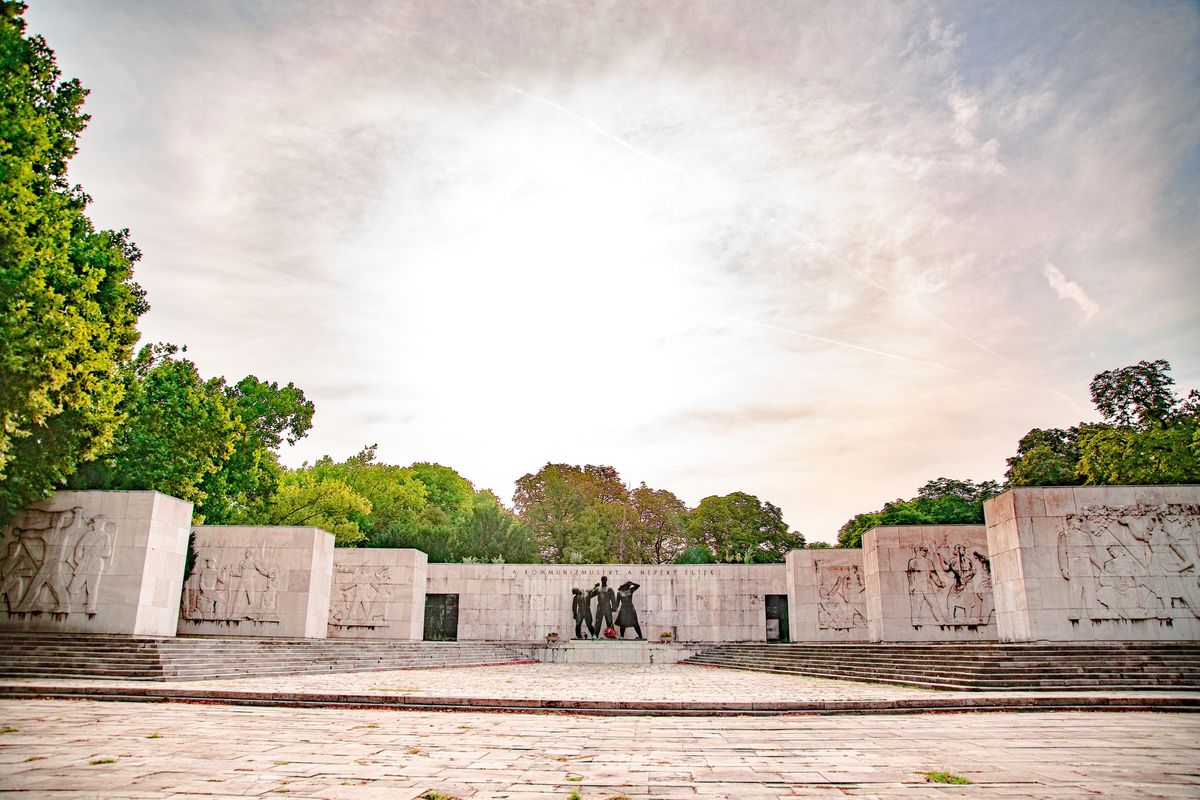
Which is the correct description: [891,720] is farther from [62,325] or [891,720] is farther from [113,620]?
[113,620]

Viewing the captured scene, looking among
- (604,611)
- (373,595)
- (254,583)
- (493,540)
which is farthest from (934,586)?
(254,583)

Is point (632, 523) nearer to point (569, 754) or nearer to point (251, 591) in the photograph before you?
point (251, 591)

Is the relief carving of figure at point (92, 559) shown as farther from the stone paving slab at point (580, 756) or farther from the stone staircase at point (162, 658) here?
the stone paving slab at point (580, 756)

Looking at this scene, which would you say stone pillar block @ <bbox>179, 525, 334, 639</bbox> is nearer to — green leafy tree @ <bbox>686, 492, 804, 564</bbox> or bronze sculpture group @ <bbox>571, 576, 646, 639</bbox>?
bronze sculpture group @ <bbox>571, 576, 646, 639</bbox>

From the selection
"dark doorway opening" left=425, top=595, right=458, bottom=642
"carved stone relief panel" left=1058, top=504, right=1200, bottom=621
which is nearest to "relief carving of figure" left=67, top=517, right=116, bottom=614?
"dark doorway opening" left=425, top=595, right=458, bottom=642

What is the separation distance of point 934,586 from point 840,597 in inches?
165

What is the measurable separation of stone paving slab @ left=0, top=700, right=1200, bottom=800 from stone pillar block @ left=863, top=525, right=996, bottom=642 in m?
16.7

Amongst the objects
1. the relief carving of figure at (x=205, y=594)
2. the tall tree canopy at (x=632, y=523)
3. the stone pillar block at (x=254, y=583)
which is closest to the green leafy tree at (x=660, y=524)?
the tall tree canopy at (x=632, y=523)

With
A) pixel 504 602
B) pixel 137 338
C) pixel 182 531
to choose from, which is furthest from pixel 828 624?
pixel 137 338

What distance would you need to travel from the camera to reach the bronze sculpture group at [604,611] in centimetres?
3082

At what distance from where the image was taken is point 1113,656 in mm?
14555

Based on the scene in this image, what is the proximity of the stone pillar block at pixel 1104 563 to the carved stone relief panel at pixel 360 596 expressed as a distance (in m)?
22.9

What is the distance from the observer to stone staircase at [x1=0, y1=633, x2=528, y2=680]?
14617 millimetres

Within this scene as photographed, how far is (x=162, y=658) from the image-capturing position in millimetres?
15109
